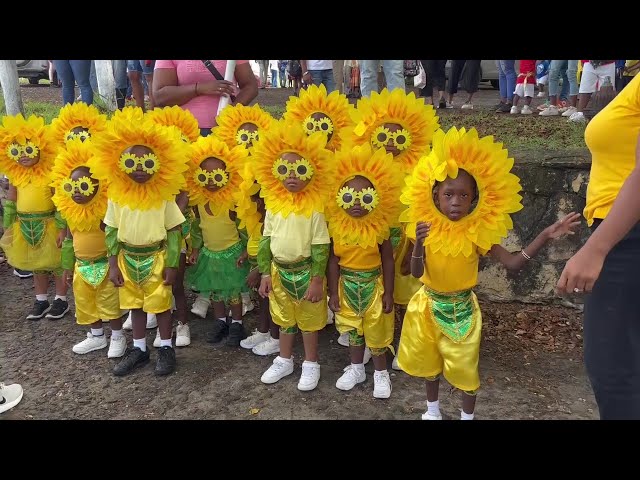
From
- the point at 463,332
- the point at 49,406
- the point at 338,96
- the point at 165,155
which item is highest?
the point at 338,96

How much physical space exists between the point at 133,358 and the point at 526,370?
8.66ft

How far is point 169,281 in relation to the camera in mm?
3416

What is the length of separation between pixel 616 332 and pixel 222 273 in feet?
8.70

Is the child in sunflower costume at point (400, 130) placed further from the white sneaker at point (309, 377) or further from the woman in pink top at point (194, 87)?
the woman in pink top at point (194, 87)

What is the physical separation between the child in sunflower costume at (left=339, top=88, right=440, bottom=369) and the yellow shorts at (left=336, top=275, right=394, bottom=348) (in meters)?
0.37

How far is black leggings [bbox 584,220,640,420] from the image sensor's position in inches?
67.0

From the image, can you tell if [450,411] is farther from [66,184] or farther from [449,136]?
[66,184]

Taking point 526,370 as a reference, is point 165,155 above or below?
above

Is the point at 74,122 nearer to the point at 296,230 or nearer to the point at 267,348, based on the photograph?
the point at 296,230

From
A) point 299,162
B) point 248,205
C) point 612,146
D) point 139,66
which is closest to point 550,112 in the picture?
point 248,205

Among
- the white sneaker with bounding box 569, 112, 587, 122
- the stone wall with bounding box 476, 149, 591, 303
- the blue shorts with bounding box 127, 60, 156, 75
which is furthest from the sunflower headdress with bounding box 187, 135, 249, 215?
the white sneaker with bounding box 569, 112, 587, 122

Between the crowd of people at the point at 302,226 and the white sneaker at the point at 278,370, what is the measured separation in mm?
13

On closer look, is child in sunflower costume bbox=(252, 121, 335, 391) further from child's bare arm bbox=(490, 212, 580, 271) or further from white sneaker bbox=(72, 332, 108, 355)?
white sneaker bbox=(72, 332, 108, 355)
